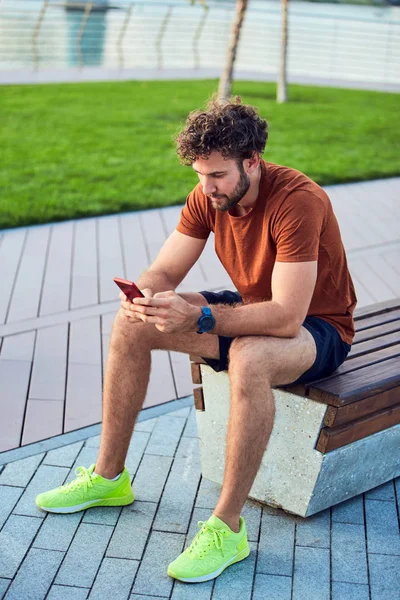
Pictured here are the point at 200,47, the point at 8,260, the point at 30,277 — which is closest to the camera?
the point at 30,277

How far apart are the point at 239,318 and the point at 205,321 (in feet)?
0.38

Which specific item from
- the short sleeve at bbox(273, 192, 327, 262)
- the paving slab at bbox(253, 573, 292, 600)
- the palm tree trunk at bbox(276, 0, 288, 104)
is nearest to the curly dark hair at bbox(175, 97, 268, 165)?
the short sleeve at bbox(273, 192, 327, 262)

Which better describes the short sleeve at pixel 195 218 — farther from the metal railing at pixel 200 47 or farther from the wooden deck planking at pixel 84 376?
the metal railing at pixel 200 47

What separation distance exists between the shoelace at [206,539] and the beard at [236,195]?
1.10 meters

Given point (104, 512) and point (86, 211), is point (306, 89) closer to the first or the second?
point (86, 211)

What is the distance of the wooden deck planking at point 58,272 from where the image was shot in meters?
4.88

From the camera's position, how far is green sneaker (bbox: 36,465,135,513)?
9.87 feet

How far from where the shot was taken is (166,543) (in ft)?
9.36

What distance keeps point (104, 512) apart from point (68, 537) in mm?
208

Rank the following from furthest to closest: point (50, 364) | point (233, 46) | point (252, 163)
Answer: point (233, 46) < point (50, 364) < point (252, 163)

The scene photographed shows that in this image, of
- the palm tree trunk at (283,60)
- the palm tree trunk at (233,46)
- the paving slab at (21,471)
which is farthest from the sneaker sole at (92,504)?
the palm tree trunk at (283,60)


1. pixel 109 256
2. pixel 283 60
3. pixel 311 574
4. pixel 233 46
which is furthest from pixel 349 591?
pixel 283 60

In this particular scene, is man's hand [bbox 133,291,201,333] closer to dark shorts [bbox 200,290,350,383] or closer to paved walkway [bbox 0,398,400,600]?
dark shorts [bbox 200,290,350,383]

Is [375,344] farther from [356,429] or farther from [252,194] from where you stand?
[252,194]
